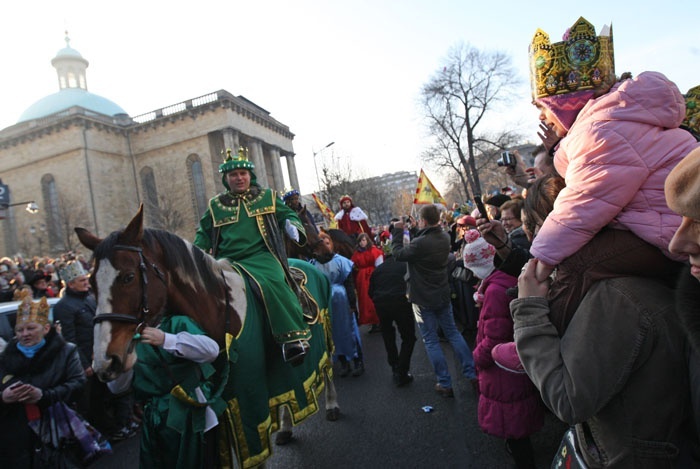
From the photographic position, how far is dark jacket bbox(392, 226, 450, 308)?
514 cm

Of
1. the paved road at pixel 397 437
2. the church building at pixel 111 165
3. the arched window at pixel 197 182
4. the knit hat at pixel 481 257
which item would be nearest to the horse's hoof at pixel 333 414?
the paved road at pixel 397 437

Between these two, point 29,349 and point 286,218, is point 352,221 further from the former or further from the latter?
point 29,349

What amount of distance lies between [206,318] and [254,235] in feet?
3.84

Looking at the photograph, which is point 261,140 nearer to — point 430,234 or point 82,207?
point 82,207

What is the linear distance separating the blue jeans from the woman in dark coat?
3.86 meters

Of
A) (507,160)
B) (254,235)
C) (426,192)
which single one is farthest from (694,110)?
(426,192)

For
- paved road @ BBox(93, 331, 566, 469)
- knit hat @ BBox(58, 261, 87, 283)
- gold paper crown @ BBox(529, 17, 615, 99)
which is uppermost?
gold paper crown @ BBox(529, 17, 615, 99)

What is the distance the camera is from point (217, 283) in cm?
309

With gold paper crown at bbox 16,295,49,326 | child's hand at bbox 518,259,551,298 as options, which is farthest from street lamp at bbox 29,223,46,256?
child's hand at bbox 518,259,551,298

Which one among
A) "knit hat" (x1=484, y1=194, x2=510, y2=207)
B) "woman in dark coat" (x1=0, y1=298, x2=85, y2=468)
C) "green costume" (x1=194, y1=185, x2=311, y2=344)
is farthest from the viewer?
"knit hat" (x1=484, y1=194, x2=510, y2=207)

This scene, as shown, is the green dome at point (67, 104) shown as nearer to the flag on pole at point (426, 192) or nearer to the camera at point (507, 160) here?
the flag on pole at point (426, 192)

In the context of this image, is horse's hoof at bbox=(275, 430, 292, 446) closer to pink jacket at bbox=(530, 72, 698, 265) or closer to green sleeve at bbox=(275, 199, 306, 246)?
green sleeve at bbox=(275, 199, 306, 246)

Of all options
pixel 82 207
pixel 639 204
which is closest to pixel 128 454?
pixel 639 204

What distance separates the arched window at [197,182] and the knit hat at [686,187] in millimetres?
42471
